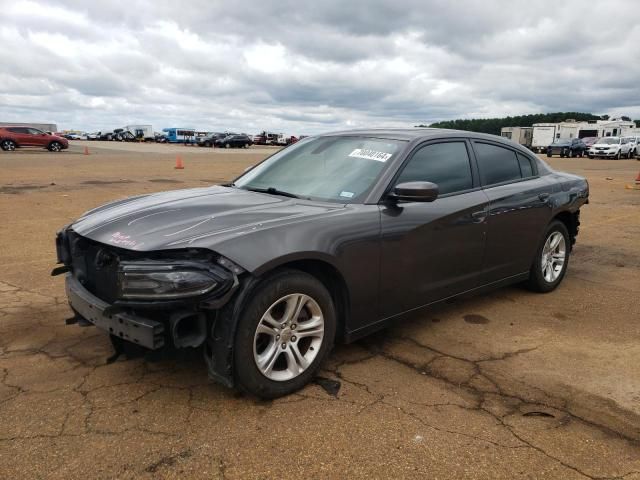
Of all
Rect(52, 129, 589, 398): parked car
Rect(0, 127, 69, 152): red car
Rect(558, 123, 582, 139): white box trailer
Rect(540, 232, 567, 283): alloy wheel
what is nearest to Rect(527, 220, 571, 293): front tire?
Rect(540, 232, 567, 283): alloy wheel

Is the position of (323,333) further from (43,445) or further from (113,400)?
(43,445)

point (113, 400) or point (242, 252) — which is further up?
point (242, 252)

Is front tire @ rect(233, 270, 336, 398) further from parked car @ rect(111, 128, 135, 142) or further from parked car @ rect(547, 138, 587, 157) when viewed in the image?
parked car @ rect(111, 128, 135, 142)

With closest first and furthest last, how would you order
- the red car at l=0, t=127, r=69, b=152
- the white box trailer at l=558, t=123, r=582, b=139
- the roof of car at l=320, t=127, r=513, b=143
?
the roof of car at l=320, t=127, r=513, b=143, the red car at l=0, t=127, r=69, b=152, the white box trailer at l=558, t=123, r=582, b=139

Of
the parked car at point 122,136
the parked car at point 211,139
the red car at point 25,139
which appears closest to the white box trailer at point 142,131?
the parked car at point 122,136

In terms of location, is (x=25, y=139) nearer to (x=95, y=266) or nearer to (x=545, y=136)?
(x=95, y=266)

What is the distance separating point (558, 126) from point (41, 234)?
5502 centimetres

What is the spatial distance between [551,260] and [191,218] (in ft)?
12.3

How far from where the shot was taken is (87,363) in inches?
138

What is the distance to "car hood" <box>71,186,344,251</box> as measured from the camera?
2.89m

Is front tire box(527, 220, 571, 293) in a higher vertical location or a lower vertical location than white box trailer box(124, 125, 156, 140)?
lower

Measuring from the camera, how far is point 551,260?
17.3 ft

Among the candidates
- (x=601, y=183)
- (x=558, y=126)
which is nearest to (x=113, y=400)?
(x=601, y=183)

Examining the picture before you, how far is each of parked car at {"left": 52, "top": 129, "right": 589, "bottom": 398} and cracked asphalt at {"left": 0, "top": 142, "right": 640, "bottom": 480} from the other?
0.28 metres
